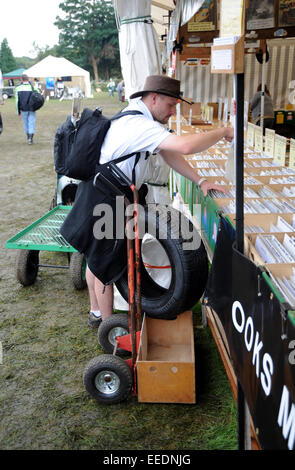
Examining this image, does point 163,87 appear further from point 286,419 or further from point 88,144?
point 286,419

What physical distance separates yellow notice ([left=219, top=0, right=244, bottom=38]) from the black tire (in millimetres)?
1032

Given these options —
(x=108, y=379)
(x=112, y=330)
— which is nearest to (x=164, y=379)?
(x=108, y=379)

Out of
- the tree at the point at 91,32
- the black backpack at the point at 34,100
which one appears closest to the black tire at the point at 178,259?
the black backpack at the point at 34,100

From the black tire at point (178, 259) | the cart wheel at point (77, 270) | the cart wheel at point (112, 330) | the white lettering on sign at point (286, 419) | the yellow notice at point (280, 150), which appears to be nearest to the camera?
the white lettering on sign at point (286, 419)

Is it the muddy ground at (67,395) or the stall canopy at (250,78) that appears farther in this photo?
the stall canopy at (250,78)

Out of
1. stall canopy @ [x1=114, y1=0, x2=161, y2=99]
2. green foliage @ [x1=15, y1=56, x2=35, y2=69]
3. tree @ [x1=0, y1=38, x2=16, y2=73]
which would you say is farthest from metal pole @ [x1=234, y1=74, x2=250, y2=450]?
green foliage @ [x1=15, y1=56, x2=35, y2=69]

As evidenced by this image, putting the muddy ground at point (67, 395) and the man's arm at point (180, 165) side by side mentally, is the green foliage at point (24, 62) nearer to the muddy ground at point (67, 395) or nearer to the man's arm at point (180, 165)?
the muddy ground at point (67, 395)

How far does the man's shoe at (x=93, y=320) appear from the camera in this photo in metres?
3.41

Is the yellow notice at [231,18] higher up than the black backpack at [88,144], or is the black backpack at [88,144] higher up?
the yellow notice at [231,18]

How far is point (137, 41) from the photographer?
3713mm

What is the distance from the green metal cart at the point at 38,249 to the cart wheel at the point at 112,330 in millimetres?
959

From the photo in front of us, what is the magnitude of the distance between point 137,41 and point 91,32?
7014 centimetres

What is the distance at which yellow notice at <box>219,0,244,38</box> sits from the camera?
1636 mm

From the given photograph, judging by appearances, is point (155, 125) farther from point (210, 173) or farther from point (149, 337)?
point (149, 337)
